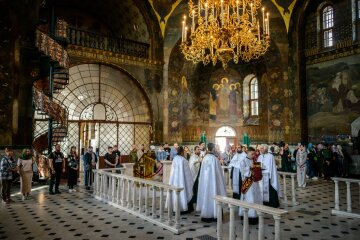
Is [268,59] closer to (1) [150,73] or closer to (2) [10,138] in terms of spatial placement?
(1) [150,73]

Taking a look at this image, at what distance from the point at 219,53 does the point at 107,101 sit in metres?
9.17

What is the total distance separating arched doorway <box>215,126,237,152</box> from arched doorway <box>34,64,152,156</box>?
590 centimetres

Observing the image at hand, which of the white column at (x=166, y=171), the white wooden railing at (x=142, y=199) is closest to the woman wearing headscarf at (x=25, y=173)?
the white wooden railing at (x=142, y=199)

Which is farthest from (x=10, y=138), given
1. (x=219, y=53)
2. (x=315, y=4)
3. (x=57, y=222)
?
(x=315, y=4)

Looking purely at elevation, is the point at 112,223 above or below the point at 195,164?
below

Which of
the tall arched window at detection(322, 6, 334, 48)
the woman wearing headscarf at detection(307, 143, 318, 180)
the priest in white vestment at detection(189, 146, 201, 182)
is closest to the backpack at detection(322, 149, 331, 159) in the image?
the woman wearing headscarf at detection(307, 143, 318, 180)

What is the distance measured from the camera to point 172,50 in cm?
1888

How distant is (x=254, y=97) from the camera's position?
20.9 metres

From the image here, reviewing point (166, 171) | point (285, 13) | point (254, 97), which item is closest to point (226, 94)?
point (254, 97)

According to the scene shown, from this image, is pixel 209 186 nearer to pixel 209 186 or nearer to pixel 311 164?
pixel 209 186

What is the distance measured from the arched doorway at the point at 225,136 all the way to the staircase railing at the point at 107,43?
296 inches

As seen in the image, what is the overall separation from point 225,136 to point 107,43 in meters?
10.2

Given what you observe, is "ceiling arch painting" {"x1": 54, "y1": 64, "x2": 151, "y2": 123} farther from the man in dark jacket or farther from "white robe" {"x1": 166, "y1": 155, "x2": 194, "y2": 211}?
"white robe" {"x1": 166, "y1": 155, "x2": 194, "y2": 211}

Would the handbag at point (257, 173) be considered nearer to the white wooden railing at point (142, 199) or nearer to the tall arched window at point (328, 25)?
the white wooden railing at point (142, 199)
